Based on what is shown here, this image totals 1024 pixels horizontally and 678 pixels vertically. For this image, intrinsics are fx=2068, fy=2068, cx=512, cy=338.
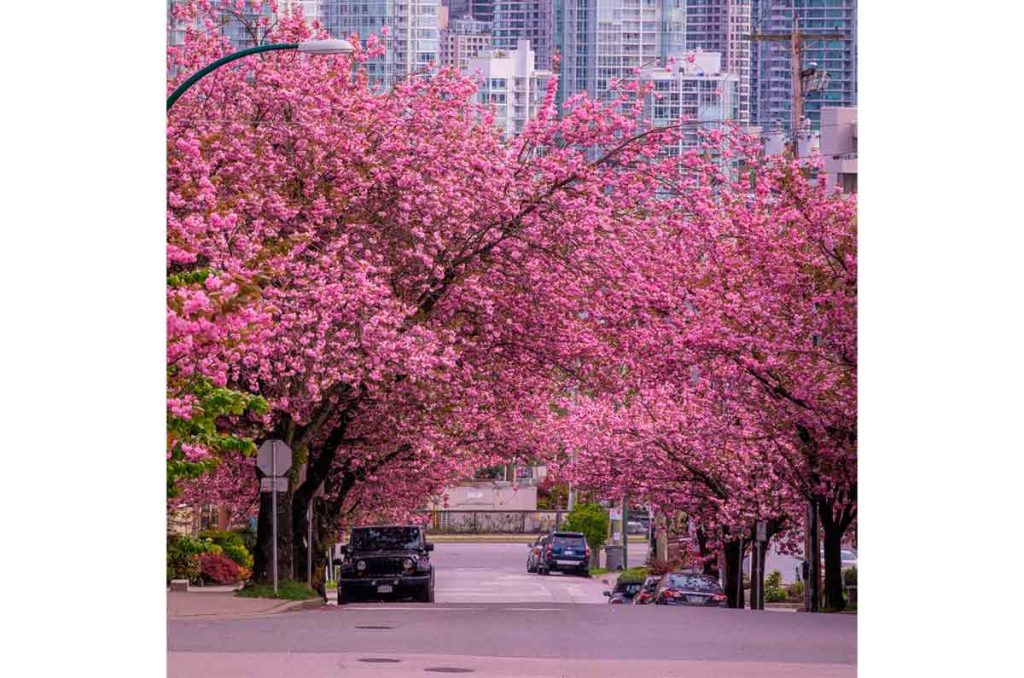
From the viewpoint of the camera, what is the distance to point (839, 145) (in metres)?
28.3

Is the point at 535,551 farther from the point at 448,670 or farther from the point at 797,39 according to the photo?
Answer: the point at 797,39

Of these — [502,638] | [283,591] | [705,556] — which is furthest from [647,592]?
[502,638]

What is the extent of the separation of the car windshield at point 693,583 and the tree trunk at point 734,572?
5.56m

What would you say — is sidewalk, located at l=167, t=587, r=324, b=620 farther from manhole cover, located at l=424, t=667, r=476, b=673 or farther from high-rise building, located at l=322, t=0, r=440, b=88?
high-rise building, located at l=322, t=0, r=440, b=88

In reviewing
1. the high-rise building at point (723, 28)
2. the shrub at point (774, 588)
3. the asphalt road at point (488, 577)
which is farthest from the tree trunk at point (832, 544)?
the high-rise building at point (723, 28)

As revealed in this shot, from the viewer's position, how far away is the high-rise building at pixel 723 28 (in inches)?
874

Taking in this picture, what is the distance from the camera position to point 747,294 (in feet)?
91.3

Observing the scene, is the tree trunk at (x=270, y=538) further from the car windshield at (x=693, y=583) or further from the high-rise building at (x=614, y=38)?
the high-rise building at (x=614, y=38)

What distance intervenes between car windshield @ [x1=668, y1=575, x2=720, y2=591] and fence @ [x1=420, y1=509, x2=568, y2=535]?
8.20 metres

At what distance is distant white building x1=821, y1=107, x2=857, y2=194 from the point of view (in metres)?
25.0
